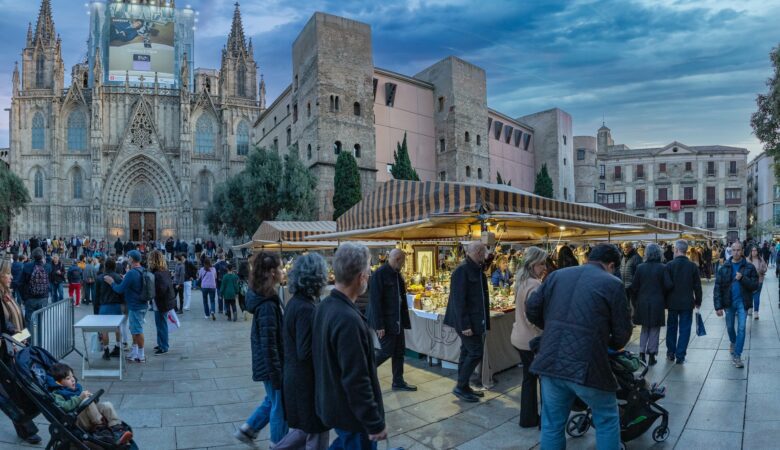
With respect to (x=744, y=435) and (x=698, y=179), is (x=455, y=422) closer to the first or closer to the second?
(x=744, y=435)

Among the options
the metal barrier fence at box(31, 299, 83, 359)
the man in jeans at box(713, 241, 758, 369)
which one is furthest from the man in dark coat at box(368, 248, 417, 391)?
the man in jeans at box(713, 241, 758, 369)

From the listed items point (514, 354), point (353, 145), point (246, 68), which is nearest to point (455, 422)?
point (514, 354)

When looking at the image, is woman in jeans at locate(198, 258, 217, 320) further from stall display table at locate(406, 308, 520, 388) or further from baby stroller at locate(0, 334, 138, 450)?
baby stroller at locate(0, 334, 138, 450)

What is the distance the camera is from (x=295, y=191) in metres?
27.9

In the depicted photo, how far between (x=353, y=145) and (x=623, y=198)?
44395 mm

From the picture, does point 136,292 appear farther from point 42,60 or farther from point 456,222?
point 42,60

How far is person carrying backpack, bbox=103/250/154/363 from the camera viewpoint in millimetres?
7098

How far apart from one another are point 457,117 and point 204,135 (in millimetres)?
26798

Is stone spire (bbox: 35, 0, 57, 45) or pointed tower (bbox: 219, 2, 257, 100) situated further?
pointed tower (bbox: 219, 2, 257, 100)

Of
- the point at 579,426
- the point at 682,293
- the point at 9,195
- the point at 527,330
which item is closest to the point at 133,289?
the point at 527,330

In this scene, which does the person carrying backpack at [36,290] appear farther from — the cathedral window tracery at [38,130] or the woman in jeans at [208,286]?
the cathedral window tracery at [38,130]

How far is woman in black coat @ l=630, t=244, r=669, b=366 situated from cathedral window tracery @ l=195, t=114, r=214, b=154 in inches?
1881

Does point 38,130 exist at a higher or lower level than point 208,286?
higher

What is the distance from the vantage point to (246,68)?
51875mm
